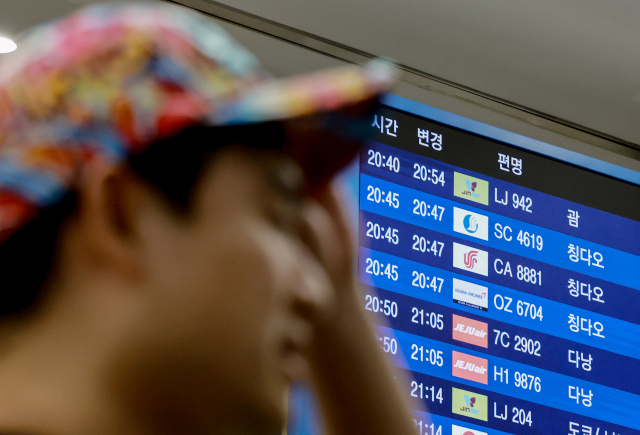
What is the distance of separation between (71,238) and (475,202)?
145 centimetres

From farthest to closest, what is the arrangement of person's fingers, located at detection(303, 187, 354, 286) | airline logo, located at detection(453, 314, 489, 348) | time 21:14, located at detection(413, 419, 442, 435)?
airline logo, located at detection(453, 314, 489, 348)
time 21:14, located at detection(413, 419, 442, 435)
person's fingers, located at detection(303, 187, 354, 286)

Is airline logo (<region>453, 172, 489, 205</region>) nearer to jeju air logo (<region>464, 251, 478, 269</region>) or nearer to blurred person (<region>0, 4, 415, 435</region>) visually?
jeju air logo (<region>464, 251, 478, 269</region>)

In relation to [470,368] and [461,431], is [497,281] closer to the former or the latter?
[470,368]

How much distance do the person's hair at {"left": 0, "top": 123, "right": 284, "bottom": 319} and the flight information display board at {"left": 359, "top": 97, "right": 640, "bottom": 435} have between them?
3.78 ft

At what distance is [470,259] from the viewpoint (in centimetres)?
182

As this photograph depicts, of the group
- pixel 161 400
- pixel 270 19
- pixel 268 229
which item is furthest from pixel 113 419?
pixel 270 19

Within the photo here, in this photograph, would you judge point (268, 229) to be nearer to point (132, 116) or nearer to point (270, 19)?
point (132, 116)

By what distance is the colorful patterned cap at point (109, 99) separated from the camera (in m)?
0.47

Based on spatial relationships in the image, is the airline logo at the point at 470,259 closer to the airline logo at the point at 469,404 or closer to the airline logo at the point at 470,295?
the airline logo at the point at 470,295

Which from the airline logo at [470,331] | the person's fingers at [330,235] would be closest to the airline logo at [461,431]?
the airline logo at [470,331]

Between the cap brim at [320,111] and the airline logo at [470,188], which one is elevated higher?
the airline logo at [470,188]

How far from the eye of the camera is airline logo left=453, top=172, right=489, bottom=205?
6.10 ft

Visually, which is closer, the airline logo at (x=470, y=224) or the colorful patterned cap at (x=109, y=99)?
the colorful patterned cap at (x=109, y=99)

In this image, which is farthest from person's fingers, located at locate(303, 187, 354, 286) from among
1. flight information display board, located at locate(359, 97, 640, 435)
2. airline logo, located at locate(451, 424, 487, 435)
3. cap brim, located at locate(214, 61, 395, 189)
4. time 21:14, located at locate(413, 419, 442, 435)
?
airline logo, located at locate(451, 424, 487, 435)
